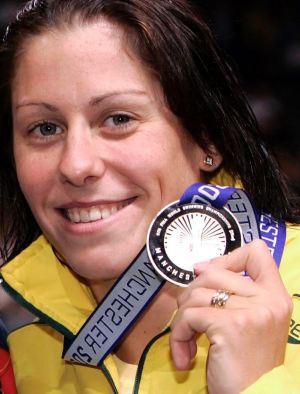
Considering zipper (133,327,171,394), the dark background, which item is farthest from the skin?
the dark background

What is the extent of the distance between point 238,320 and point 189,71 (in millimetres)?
647

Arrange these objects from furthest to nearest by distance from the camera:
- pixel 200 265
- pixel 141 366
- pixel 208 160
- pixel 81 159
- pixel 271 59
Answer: pixel 271 59, pixel 208 160, pixel 141 366, pixel 81 159, pixel 200 265

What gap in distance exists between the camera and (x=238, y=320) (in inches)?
51.9

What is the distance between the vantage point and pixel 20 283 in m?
1.92

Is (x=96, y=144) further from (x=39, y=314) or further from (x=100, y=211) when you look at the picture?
(x=39, y=314)

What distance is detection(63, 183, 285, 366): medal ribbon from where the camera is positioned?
1572 mm

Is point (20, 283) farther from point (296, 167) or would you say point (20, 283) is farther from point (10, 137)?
point (296, 167)

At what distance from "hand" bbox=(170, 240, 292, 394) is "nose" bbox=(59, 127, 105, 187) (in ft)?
1.15

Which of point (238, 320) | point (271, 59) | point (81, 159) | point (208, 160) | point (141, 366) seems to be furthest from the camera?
point (271, 59)

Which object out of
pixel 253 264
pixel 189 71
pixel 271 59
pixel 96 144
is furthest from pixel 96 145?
pixel 271 59

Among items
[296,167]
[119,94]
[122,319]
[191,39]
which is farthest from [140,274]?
[296,167]

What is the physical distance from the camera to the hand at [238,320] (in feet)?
4.34

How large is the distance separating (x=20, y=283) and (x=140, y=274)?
1.36 feet

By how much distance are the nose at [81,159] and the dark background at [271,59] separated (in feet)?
5.89
